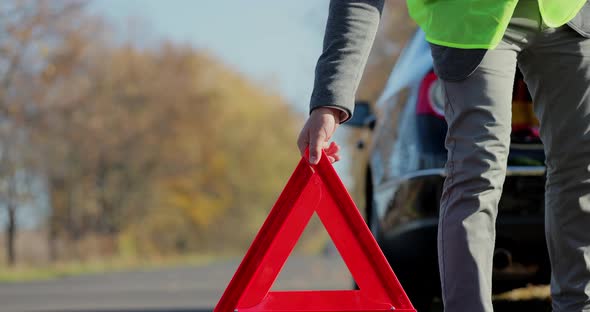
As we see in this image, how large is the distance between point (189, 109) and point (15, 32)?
25026 millimetres

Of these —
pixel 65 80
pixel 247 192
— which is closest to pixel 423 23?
pixel 65 80

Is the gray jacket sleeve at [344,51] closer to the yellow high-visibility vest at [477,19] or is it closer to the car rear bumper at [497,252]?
the yellow high-visibility vest at [477,19]

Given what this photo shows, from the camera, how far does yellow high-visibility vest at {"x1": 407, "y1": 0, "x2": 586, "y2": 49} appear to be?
274cm

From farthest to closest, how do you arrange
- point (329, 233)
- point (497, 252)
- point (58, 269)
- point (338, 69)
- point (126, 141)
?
point (126, 141), point (58, 269), point (497, 252), point (338, 69), point (329, 233)

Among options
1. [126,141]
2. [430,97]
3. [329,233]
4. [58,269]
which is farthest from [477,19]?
[126,141]

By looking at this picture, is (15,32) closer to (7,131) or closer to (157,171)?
(7,131)

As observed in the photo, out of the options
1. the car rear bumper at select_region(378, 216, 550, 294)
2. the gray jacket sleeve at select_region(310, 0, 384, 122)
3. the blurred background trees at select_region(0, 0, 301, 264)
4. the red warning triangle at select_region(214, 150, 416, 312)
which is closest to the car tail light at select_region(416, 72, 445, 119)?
the car rear bumper at select_region(378, 216, 550, 294)

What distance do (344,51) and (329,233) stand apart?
0.54 metres

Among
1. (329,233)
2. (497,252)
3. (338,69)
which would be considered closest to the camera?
(329,233)

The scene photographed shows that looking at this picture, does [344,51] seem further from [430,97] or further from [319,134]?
[430,97]

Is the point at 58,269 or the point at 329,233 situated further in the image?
the point at 58,269

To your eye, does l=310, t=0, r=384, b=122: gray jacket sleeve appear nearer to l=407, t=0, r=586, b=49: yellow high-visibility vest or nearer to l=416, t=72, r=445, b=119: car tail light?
l=407, t=0, r=586, b=49: yellow high-visibility vest

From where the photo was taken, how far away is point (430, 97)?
4684 mm

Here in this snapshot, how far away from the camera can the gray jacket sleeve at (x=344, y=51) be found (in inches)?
106
